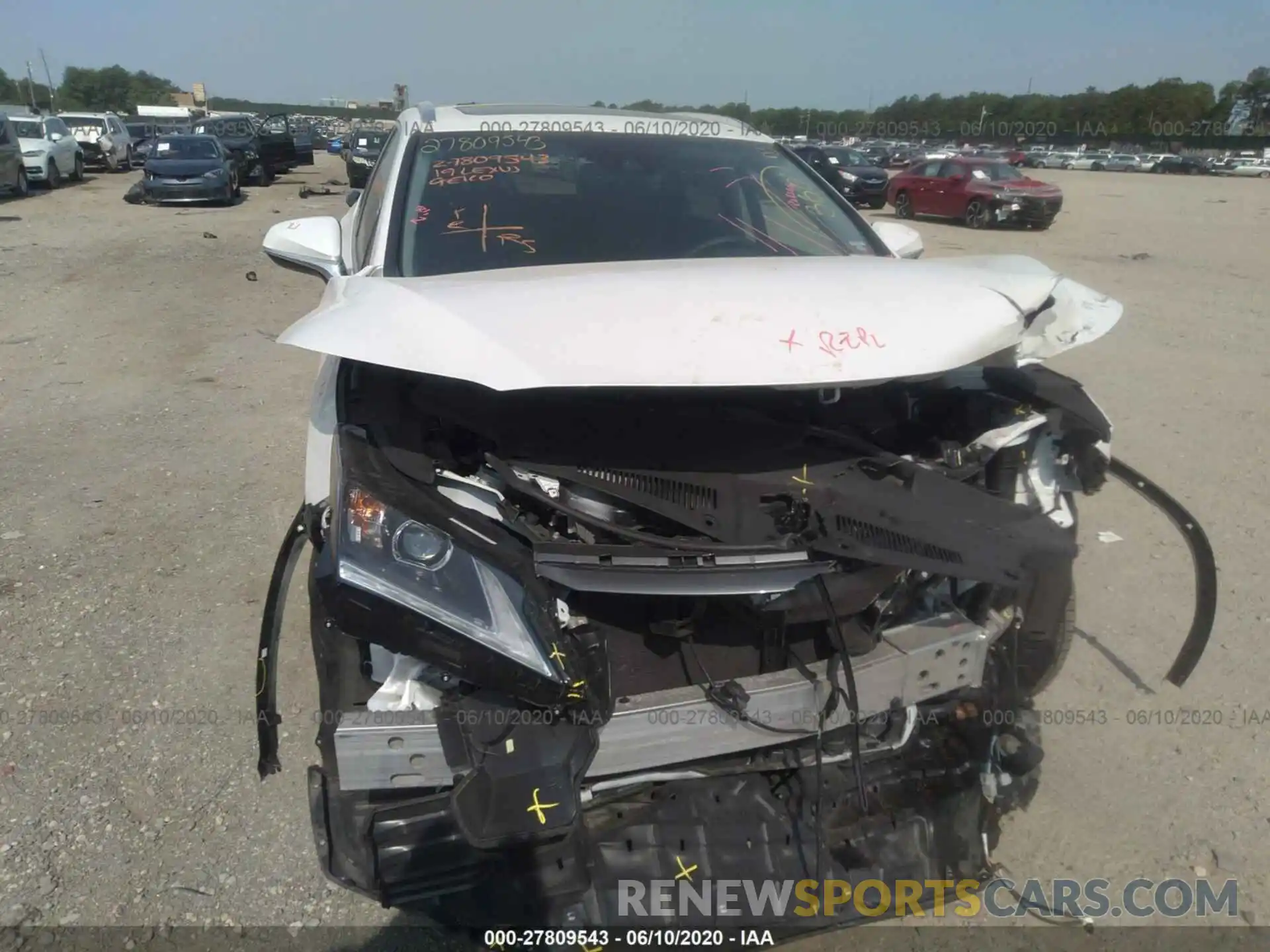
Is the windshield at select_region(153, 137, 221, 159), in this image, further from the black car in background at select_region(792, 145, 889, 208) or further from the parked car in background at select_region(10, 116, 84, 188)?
the black car in background at select_region(792, 145, 889, 208)

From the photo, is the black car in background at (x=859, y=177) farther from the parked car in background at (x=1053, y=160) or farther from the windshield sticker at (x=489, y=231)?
the parked car in background at (x=1053, y=160)

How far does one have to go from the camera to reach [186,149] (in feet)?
58.4

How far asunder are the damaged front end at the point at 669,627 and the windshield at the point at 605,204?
652 mm

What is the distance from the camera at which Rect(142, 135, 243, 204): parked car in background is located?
1697cm

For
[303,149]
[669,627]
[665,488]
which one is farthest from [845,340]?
[303,149]

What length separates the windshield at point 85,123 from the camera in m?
24.7

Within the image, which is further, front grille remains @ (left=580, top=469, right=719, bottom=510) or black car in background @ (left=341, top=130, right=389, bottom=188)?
black car in background @ (left=341, top=130, right=389, bottom=188)

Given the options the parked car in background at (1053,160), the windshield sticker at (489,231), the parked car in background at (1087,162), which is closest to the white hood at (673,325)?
the windshield sticker at (489,231)

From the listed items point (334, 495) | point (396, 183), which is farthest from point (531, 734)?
point (396, 183)

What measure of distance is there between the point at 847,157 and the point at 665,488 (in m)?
21.8

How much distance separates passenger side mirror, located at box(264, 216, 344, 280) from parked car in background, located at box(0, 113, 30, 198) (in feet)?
57.8

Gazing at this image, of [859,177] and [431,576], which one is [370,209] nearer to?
[431,576]

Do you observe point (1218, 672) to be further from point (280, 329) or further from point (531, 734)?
point (280, 329)

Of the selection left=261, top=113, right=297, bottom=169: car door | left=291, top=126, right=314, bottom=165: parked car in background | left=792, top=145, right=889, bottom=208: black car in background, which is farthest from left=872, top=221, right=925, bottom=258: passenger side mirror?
left=291, top=126, right=314, bottom=165: parked car in background
